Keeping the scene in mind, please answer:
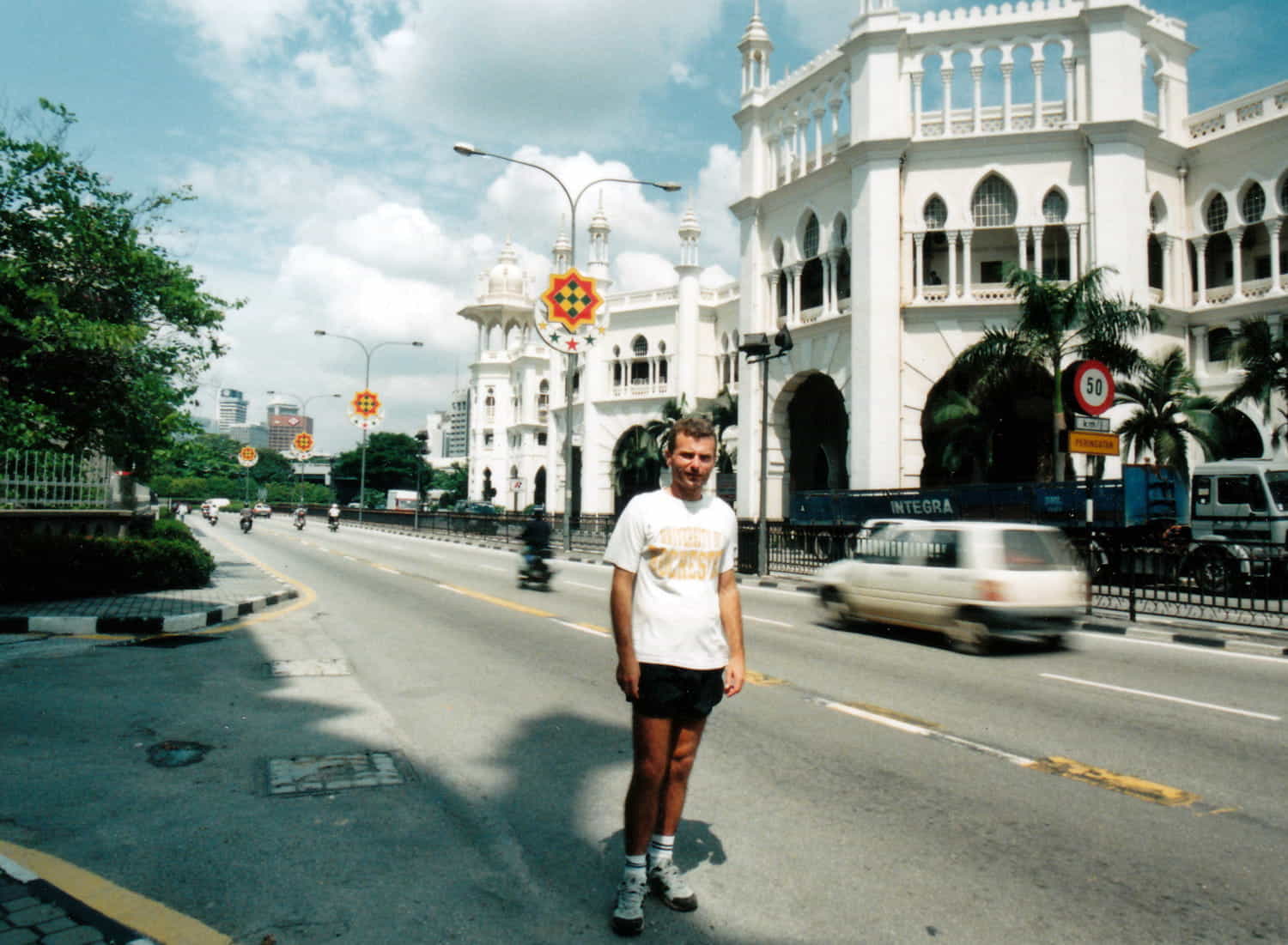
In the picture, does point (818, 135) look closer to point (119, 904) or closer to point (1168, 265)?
point (1168, 265)

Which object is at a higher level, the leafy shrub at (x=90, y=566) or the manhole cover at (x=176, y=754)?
the leafy shrub at (x=90, y=566)

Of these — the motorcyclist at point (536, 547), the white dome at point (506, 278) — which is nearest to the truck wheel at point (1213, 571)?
the motorcyclist at point (536, 547)

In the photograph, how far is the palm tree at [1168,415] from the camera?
2372 centimetres

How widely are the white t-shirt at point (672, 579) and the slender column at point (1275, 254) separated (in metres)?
30.0

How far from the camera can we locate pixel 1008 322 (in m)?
28.6

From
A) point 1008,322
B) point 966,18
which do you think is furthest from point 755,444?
point 966,18

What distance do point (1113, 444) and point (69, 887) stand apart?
14.1m

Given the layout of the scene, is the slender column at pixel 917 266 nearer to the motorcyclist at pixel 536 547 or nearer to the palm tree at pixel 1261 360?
the palm tree at pixel 1261 360

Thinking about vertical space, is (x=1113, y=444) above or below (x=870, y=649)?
above

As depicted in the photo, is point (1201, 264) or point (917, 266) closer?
point (1201, 264)

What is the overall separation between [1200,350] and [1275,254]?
346cm

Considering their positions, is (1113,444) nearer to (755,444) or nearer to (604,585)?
(604,585)

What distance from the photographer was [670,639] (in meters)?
3.57

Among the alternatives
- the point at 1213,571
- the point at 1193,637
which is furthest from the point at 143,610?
the point at 1213,571
